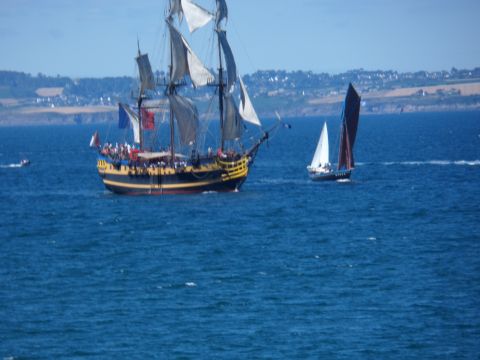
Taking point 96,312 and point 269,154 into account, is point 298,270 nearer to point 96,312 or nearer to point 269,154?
point 96,312

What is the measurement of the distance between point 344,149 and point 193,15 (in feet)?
70.5

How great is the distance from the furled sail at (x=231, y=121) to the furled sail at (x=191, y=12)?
7.62 m

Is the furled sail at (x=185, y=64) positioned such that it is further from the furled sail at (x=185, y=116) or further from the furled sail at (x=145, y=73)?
the furled sail at (x=145, y=73)

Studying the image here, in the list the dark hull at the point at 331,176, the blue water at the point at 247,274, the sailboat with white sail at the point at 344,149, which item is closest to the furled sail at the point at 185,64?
the blue water at the point at 247,274

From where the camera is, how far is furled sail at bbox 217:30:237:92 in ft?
363

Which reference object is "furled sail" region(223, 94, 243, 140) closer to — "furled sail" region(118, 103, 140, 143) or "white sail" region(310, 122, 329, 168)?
"white sail" region(310, 122, 329, 168)

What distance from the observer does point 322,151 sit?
124625 mm

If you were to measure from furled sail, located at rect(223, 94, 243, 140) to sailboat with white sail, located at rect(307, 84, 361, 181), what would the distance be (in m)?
13.4

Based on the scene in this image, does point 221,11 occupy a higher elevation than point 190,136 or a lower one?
higher

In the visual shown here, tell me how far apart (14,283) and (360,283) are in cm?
1877

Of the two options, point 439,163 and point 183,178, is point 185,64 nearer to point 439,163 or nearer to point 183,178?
point 183,178

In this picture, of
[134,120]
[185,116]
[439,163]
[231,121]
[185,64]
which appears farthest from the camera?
[439,163]

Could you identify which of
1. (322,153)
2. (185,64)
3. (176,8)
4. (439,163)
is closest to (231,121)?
(185,64)

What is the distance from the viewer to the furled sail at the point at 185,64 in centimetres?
11312
